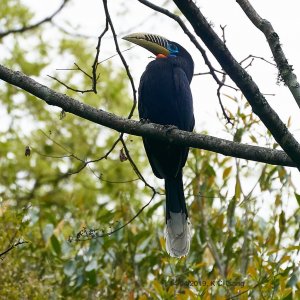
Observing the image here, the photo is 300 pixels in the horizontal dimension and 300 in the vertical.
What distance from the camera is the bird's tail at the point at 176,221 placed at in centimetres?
598

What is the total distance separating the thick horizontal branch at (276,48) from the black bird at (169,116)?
5.86ft

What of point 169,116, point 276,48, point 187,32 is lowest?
point 276,48

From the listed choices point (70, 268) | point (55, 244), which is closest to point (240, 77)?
point (70, 268)

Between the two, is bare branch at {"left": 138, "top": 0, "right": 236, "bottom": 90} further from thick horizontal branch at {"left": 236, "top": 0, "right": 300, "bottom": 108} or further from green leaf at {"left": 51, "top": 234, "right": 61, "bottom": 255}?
green leaf at {"left": 51, "top": 234, "right": 61, "bottom": 255}

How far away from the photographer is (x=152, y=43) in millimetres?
6781

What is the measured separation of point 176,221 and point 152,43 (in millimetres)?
1449

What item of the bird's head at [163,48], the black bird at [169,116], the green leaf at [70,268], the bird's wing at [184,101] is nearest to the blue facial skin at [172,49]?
the bird's head at [163,48]

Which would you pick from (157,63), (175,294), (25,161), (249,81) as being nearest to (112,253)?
(175,294)

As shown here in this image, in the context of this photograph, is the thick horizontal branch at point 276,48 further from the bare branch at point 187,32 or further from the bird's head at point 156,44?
the bird's head at point 156,44

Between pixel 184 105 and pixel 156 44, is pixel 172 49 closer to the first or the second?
pixel 156 44

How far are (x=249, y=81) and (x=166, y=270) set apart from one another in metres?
1.99

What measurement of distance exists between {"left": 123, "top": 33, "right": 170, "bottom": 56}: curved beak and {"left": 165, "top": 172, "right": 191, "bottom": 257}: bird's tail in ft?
3.32

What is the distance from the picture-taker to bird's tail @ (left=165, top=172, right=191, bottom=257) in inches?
235

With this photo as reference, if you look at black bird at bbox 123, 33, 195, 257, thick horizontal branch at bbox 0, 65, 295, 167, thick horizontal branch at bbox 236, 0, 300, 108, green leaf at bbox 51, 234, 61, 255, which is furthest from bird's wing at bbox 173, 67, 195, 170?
thick horizontal branch at bbox 236, 0, 300, 108
